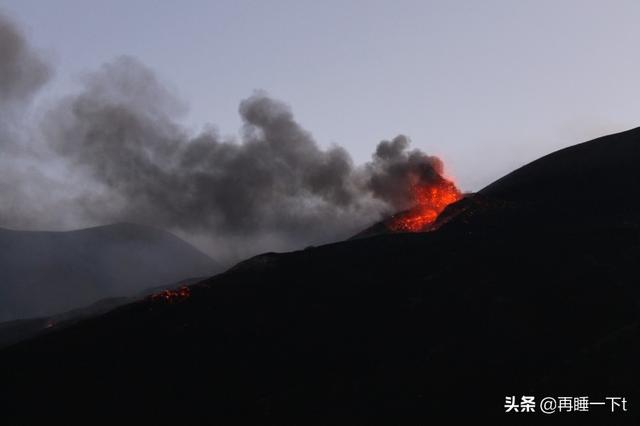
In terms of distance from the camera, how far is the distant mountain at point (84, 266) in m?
157

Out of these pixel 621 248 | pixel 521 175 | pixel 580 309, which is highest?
pixel 521 175

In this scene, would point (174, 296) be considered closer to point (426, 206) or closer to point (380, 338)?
point (380, 338)

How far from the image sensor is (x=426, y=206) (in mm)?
89875

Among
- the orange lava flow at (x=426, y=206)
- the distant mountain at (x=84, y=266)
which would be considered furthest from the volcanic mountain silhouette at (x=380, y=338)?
the distant mountain at (x=84, y=266)

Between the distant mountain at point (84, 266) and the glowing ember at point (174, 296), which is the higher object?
the distant mountain at point (84, 266)

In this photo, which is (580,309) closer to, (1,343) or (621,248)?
(621,248)

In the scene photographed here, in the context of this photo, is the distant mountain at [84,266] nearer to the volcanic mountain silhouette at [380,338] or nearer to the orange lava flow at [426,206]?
the orange lava flow at [426,206]

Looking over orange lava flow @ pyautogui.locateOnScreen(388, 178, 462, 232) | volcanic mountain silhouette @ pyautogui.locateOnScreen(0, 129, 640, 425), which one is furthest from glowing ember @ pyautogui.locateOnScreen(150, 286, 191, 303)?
orange lava flow @ pyautogui.locateOnScreen(388, 178, 462, 232)

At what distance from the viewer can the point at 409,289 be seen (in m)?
51.7

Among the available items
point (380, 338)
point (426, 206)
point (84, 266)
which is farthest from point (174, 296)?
point (84, 266)

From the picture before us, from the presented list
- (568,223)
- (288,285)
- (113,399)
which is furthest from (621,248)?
(113,399)

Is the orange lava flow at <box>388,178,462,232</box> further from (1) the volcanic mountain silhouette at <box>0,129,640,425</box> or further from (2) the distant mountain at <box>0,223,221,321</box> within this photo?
(2) the distant mountain at <box>0,223,221,321</box>

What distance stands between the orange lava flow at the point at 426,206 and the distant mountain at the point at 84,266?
288ft

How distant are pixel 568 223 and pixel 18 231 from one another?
154 metres
